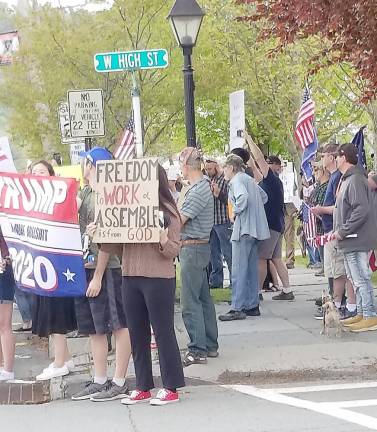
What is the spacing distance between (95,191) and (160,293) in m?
0.95

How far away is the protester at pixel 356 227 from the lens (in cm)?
916

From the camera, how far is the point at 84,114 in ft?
45.3

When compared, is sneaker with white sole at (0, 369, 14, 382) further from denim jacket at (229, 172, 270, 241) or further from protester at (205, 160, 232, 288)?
protester at (205, 160, 232, 288)

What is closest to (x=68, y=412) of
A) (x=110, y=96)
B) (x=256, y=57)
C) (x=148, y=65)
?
(x=148, y=65)

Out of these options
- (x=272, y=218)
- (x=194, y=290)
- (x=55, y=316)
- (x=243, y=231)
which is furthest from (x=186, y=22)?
(x=55, y=316)

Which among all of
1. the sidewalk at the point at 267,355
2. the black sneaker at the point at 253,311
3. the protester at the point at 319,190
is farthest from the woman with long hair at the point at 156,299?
the protester at the point at 319,190

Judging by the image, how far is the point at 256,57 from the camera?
2578cm

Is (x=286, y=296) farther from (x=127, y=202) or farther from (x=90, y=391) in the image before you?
(x=127, y=202)

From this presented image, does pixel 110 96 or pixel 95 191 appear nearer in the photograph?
pixel 95 191

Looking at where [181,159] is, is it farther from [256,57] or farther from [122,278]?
[256,57]

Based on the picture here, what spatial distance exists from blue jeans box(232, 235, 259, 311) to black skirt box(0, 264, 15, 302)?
9.61ft

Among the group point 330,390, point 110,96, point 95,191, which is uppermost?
point 110,96

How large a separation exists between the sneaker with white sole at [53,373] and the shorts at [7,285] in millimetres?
734

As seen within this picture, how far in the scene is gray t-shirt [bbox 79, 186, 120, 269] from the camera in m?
7.49
